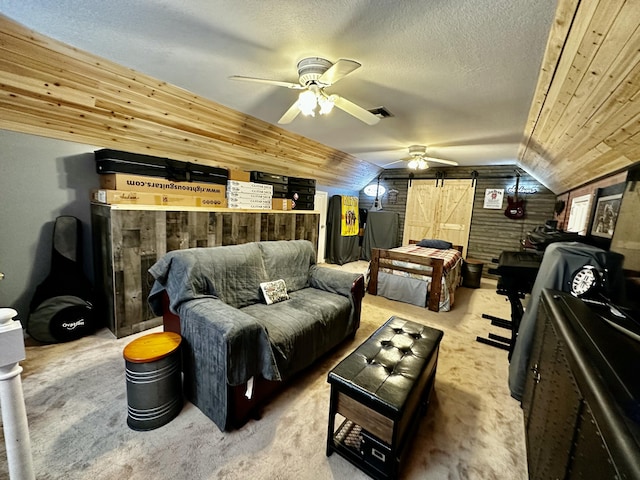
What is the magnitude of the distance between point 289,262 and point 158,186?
65.7 inches

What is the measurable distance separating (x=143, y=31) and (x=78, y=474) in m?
2.54

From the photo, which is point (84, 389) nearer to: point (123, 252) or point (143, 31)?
point (123, 252)

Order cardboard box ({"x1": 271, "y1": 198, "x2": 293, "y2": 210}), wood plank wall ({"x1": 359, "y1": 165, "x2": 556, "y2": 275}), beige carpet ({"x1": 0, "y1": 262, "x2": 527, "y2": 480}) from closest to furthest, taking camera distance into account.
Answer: beige carpet ({"x1": 0, "y1": 262, "x2": 527, "y2": 480}) → cardboard box ({"x1": 271, "y1": 198, "x2": 293, "y2": 210}) → wood plank wall ({"x1": 359, "y1": 165, "x2": 556, "y2": 275})

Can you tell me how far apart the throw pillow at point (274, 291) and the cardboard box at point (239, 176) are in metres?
1.76

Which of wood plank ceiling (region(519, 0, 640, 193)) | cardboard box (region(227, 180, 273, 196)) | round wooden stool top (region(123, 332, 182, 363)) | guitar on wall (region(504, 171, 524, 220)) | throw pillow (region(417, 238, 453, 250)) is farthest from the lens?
guitar on wall (region(504, 171, 524, 220))

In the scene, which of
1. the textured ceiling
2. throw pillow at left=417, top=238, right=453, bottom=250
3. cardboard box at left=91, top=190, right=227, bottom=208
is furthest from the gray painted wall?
throw pillow at left=417, top=238, right=453, bottom=250

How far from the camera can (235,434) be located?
5.21 feet

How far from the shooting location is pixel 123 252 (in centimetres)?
252

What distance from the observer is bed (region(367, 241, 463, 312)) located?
3648mm

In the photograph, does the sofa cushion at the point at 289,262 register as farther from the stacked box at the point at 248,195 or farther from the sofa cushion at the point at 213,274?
the stacked box at the point at 248,195

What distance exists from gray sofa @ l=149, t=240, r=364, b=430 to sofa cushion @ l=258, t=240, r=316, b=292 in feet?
0.03

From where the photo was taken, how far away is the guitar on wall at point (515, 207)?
17.2ft

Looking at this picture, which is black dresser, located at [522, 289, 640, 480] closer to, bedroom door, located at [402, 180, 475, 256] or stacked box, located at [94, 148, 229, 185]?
stacked box, located at [94, 148, 229, 185]

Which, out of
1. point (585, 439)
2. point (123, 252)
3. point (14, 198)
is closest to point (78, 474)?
point (123, 252)
